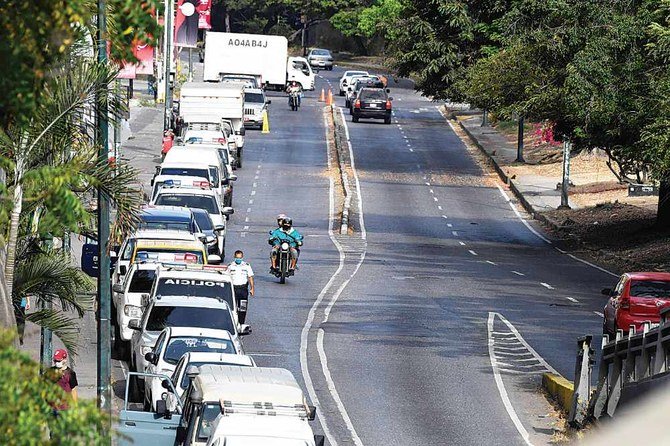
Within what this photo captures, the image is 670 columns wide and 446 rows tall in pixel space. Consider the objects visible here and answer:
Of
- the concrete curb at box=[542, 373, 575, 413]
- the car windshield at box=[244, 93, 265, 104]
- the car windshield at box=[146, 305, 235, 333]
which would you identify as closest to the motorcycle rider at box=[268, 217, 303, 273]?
the concrete curb at box=[542, 373, 575, 413]

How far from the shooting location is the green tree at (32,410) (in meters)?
6.87

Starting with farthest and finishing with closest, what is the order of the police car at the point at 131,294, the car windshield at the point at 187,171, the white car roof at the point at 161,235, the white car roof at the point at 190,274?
the car windshield at the point at 187,171 → the white car roof at the point at 161,235 → the police car at the point at 131,294 → the white car roof at the point at 190,274

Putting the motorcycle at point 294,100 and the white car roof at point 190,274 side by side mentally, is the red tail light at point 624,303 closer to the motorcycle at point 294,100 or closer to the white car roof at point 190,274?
the white car roof at point 190,274

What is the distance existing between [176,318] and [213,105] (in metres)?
34.9

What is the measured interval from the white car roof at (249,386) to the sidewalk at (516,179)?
34746 millimetres

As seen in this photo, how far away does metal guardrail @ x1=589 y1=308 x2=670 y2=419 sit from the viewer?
16359 mm

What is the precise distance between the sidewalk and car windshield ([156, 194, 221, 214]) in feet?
A: 57.7

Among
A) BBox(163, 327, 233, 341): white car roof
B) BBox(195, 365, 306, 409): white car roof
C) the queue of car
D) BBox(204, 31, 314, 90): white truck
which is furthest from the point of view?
BBox(204, 31, 314, 90): white truck

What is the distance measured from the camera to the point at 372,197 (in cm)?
5375

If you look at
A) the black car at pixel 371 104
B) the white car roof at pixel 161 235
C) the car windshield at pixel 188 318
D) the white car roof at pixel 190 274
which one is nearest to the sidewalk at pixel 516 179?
the black car at pixel 371 104

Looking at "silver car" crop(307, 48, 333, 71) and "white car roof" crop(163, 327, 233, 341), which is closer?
"white car roof" crop(163, 327, 233, 341)

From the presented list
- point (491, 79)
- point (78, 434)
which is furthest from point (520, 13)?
point (78, 434)

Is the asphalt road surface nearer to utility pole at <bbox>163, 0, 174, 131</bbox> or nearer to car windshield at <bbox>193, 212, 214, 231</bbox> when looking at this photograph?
utility pole at <bbox>163, 0, 174, 131</bbox>

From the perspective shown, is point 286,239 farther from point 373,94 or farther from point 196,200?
point 373,94
